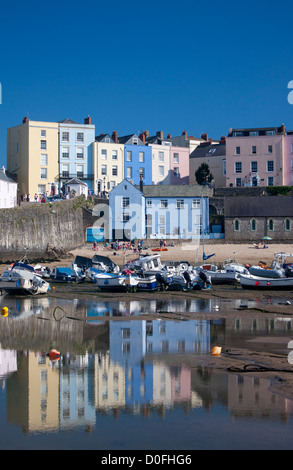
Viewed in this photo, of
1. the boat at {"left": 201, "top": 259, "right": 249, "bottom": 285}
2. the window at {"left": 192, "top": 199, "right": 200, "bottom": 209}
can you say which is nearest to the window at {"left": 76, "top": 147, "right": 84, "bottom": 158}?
the window at {"left": 192, "top": 199, "right": 200, "bottom": 209}

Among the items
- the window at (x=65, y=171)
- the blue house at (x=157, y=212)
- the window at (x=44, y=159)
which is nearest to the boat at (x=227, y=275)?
the blue house at (x=157, y=212)

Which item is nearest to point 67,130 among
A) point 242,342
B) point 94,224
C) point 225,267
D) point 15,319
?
point 94,224

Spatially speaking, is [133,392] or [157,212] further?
[157,212]

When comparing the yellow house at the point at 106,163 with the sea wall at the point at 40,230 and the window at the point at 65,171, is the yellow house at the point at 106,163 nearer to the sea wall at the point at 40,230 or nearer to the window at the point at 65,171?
the window at the point at 65,171

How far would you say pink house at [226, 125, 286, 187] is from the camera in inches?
2344

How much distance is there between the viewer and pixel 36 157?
58.2 m

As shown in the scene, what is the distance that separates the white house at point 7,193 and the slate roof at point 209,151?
23.5 meters

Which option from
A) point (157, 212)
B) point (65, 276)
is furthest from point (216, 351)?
point (157, 212)

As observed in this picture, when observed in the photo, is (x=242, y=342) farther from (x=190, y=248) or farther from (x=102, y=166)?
(x=102, y=166)

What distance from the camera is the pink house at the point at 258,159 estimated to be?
195 ft

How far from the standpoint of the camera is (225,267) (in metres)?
35.2

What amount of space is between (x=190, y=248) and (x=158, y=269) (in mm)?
16443

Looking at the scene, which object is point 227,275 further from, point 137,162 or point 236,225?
point 137,162

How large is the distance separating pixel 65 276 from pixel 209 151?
35.0m
